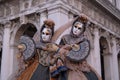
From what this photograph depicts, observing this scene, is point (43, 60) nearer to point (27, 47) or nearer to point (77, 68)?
point (27, 47)

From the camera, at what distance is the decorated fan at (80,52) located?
226 cm

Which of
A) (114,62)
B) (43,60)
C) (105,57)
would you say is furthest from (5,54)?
(43,60)

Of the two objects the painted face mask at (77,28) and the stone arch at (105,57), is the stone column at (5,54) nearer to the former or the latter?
the stone arch at (105,57)

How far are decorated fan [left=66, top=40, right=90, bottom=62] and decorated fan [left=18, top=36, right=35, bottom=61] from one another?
360 millimetres

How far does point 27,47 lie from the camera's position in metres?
2.44

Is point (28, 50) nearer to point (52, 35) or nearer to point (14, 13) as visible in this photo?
point (52, 35)

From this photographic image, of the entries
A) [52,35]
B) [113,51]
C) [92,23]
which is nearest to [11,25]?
[92,23]

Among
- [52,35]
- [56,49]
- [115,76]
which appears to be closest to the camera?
[56,49]

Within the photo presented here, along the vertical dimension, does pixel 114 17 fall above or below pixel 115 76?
above

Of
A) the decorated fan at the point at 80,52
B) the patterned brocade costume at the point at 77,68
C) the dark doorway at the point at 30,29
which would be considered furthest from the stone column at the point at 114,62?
the decorated fan at the point at 80,52

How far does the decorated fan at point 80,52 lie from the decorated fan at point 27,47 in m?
0.36

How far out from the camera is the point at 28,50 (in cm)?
241

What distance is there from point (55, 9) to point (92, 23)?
2.96m

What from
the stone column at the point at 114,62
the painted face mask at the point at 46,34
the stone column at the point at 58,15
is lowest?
the stone column at the point at 114,62
